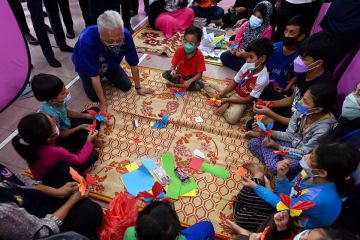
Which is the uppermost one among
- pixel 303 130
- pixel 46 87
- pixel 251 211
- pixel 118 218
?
pixel 46 87

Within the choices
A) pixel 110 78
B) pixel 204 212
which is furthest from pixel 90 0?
pixel 204 212

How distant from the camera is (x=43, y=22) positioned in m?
3.27

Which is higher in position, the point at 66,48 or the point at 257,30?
the point at 257,30

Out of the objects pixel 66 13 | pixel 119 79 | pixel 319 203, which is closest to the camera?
pixel 319 203

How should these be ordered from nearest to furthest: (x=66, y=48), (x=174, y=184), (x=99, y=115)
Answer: (x=174, y=184) → (x=99, y=115) → (x=66, y=48)

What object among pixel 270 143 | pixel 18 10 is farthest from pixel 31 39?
pixel 270 143

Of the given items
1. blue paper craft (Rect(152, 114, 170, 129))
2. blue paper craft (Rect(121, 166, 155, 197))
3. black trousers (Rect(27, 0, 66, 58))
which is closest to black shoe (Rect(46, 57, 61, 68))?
black trousers (Rect(27, 0, 66, 58))

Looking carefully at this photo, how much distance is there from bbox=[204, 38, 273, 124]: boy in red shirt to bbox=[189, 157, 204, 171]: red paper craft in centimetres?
60

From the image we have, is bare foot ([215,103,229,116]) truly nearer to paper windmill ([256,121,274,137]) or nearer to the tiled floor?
paper windmill ([256,121,274,137])

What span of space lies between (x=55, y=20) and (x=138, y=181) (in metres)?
2.45

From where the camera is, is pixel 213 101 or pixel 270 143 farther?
pixel 213 101

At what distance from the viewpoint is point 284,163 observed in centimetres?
186

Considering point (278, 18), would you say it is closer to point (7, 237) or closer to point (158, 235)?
point (158, 235)

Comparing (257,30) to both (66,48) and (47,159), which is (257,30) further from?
(47,159)
